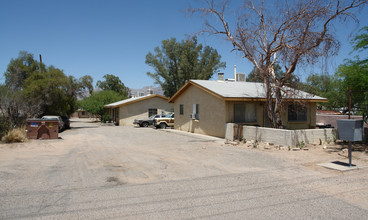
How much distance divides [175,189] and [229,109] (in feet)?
37.2

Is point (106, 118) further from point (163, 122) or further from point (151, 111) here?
point (163, 122)

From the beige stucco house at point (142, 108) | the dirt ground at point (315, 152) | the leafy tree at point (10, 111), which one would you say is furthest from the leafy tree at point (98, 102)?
the dirt ground at point (315, 152)

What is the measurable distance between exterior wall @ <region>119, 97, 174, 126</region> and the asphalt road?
25288mm

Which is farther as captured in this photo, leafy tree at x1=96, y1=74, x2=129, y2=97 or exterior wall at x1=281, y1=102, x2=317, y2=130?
leafy tree at x1=96, y1=74, x2=129, y2=97

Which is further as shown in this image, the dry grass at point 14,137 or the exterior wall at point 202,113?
the exterior wall at point 202,113

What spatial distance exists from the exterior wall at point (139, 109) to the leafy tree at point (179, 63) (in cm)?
1105

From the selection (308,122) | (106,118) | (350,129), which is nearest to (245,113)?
(308,122)

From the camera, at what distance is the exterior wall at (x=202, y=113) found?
58.2 feet

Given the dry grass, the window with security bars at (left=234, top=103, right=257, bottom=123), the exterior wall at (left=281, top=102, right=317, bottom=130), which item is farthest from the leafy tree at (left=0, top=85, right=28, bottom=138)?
the exterior wall at (left=281, top=102, right=317, bottom=130)

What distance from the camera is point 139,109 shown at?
35.8 m

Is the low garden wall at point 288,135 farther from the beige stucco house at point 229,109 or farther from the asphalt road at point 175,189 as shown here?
the asphalt road at point 175,189

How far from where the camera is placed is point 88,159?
1015cm

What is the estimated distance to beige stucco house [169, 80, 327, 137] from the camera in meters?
17.2

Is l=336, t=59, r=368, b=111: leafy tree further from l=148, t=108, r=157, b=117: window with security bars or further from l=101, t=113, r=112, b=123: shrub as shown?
l=101, t=113, r=112, b=123: shrub
